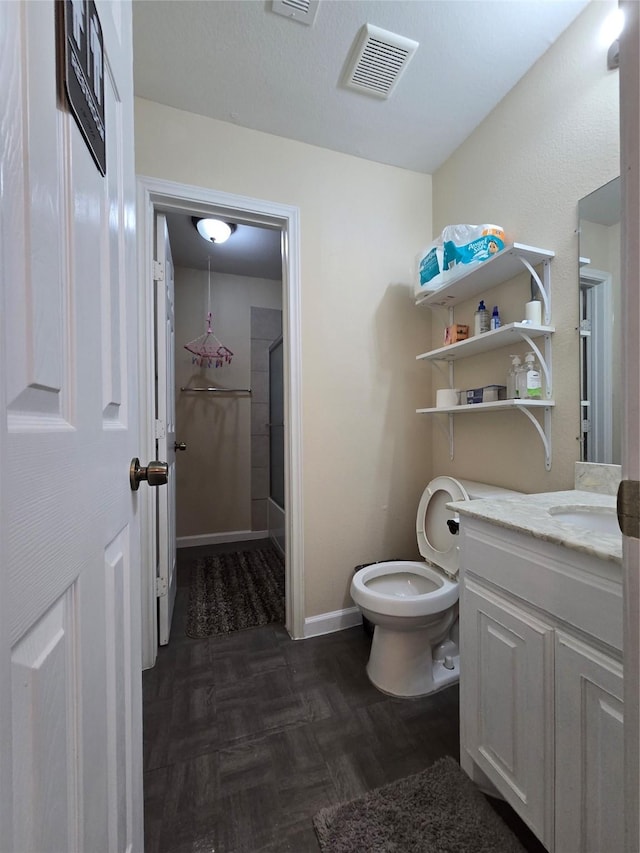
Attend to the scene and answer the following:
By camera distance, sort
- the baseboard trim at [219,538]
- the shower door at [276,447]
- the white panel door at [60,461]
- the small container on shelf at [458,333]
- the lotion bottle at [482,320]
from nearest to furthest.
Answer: the white panel door at [60,461]
the lotion bottle at [482,320]
the small container on shelf at [458,333]
the shower door at [276,447]
the baseboard trim at [219,538]

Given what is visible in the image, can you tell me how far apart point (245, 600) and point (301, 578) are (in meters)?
0.59

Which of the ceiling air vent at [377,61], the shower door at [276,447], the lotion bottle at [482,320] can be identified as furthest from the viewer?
the shower door at [276,447]

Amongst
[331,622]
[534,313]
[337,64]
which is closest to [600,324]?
[534,313]

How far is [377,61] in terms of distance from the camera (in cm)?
133

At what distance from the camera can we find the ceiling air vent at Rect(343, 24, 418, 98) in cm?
124

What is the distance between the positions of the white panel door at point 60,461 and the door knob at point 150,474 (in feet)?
0.19

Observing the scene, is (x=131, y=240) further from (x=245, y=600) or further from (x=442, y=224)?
(x=245, y=600)

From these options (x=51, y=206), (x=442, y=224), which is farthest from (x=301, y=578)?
(x=442, y=224)

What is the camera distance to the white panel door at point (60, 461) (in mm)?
268

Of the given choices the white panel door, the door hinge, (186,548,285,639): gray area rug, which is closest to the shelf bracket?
the door hinge

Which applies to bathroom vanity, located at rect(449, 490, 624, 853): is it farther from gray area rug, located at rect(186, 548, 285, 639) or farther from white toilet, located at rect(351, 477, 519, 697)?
gray area rug, located at rect(186, 548, 285, 639)

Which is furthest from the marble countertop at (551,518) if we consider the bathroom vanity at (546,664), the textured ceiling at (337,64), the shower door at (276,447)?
the shower door at (276,447)

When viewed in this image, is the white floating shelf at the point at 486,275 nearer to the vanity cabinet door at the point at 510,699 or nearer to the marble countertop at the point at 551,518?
the marble countertop at the point at 551,518

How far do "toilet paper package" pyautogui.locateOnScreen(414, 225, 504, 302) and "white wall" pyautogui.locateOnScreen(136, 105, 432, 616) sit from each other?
0.26m
